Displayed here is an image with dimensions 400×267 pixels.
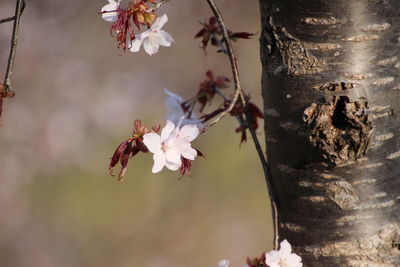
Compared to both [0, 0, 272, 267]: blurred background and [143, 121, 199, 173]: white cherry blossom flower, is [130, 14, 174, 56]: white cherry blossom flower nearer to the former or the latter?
[143, 121, 199, 173]: white cherry blossom flower

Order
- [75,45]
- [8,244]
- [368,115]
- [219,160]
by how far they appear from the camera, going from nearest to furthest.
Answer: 1. [368,115]
2. [8,244]
3. [219,160]
4. [75,45]

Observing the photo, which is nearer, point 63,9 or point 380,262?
point 380,262

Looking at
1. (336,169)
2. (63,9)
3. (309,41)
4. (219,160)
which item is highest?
(309,41)

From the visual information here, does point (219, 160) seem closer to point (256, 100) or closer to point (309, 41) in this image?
point (256, 100)

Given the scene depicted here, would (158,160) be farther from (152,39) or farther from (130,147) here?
(152,39)

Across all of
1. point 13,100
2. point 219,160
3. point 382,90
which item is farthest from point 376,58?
point 13,100
